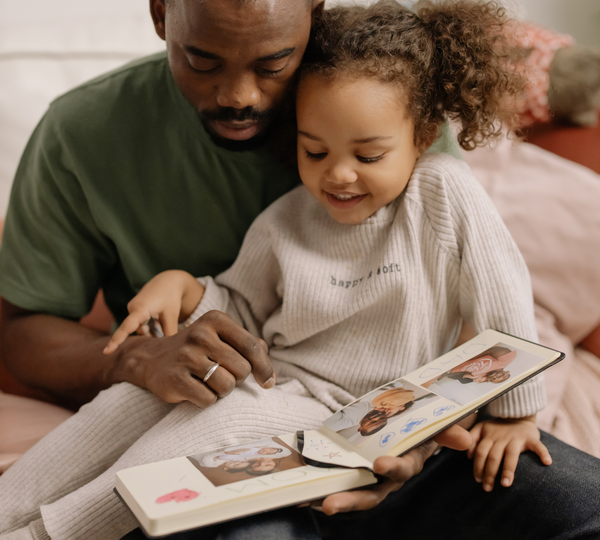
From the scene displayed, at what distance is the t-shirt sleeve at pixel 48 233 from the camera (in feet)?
3.66

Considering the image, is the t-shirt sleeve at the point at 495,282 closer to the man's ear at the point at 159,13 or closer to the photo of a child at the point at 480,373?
the photo of a child at the point at 480,373

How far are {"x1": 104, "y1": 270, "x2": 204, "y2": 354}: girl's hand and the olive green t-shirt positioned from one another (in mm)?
154

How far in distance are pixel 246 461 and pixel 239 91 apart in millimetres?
525

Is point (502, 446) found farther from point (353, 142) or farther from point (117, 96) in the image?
point (117, 96)

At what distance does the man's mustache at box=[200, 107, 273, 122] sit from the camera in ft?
2.93

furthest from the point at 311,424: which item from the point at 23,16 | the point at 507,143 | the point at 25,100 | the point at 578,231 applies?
the point at 23,16

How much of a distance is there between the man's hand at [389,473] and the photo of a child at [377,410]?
0.18 ft

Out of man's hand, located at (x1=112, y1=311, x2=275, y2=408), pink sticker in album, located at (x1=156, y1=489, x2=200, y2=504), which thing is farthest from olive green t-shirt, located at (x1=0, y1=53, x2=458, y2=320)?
pink sticker in album, located at (x1=156, y1=489, x2=200, y2=504)

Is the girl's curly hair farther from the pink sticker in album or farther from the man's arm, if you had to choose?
the pink sticker in album

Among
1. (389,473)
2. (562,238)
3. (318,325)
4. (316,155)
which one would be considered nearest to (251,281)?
(318,325)

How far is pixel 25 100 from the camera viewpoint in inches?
60.4

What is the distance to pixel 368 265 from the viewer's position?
Result: 0.98 m

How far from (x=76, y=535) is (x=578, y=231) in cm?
118

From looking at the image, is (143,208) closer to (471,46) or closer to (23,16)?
(471,46)
